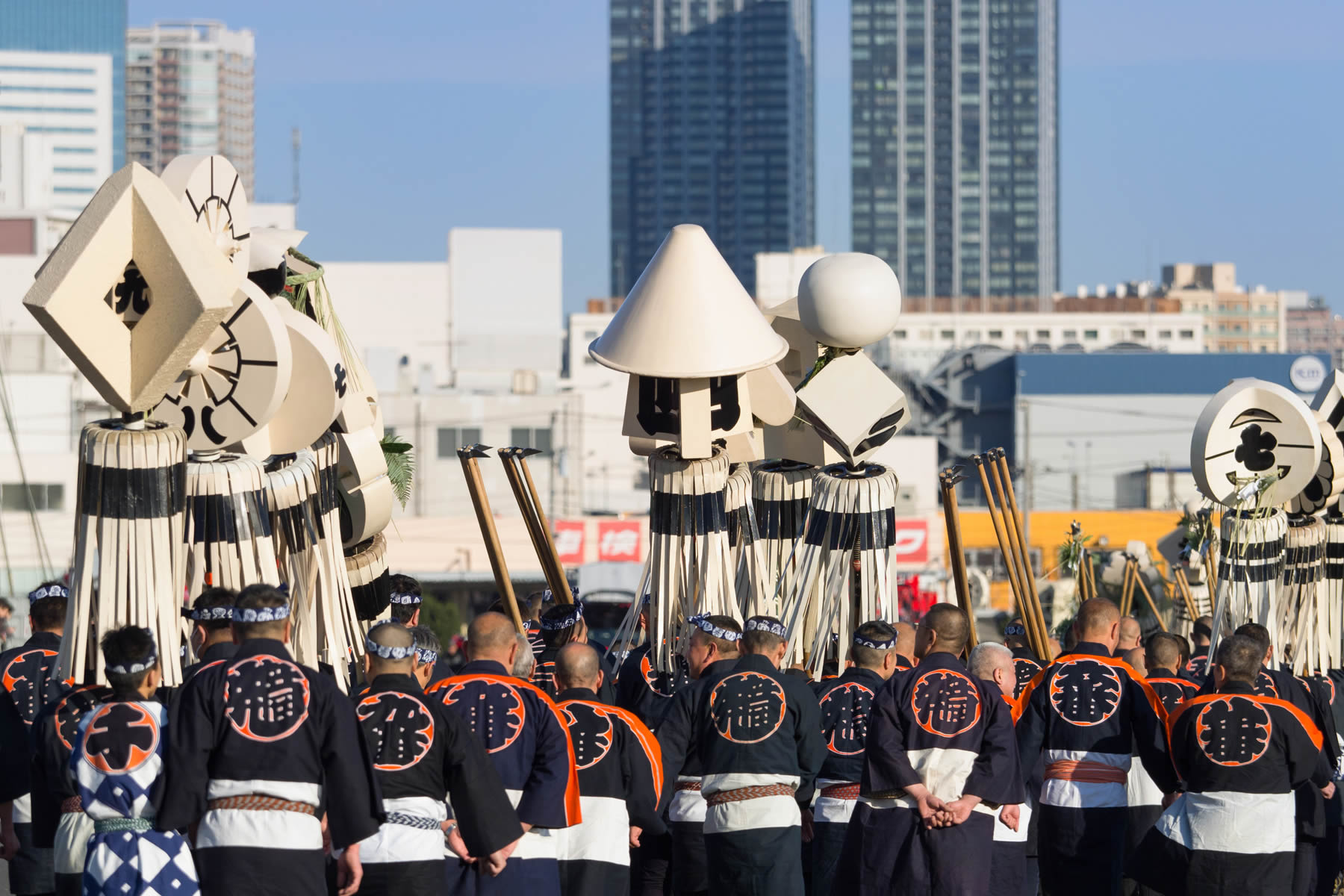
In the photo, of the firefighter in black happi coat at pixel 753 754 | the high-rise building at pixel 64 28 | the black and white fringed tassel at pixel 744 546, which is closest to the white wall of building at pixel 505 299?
the black and white fringed tassel at pixel 744 546

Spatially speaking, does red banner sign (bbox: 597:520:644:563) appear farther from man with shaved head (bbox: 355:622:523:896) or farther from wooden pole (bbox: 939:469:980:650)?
man with shaved head (bbox: 355:622:523:896)

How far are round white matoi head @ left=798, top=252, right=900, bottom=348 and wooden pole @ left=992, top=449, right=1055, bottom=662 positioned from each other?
1.09 meters

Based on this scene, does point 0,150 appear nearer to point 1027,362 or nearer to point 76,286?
point 1027,362

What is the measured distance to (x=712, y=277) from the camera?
9.61 m

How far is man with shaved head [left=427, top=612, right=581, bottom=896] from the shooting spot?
741 cm

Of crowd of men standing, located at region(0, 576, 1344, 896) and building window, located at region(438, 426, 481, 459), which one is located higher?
building window, located at region(438, 426, 481, 459)

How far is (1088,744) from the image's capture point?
28.6ft

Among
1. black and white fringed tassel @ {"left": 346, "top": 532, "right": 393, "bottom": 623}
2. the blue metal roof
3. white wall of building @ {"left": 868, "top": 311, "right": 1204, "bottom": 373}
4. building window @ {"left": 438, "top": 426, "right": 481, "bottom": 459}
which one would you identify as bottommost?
black and white fringed tassel @ {"left": 346, "top": 532, "right": 393, "bottom": 623}

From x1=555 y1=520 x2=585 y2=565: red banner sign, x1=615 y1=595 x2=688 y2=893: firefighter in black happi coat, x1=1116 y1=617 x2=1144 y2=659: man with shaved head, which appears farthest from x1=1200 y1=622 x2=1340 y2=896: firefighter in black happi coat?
x1=555 y1=520 x2=585 y2=565: red banner sign

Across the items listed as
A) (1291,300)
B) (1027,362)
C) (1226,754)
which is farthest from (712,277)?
(1291,300)

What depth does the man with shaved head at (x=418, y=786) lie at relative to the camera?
679 centimetres

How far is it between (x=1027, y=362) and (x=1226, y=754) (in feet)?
293

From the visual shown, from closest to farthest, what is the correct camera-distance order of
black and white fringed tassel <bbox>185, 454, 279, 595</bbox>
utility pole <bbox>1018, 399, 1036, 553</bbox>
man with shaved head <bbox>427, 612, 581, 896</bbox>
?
man with shaved head <bbox>427, 612, 581, 896</bbox> → black and white fringed tassel <bbox>185, 454, 279, 595</bbox> → utility pole <bbox>1018, 399, 1036, 553</bbox>

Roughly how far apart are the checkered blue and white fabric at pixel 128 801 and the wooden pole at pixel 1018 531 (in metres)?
5.78
